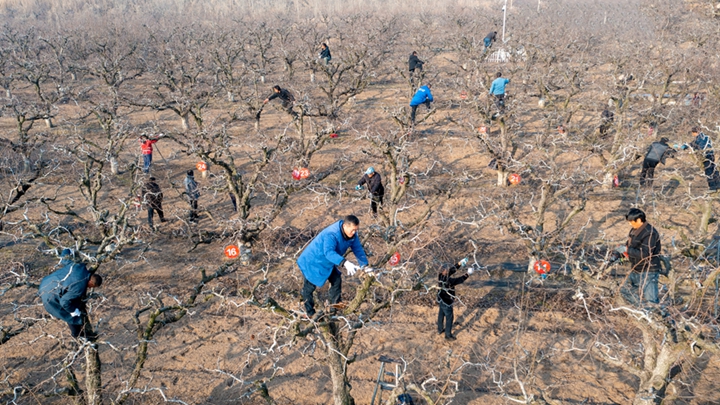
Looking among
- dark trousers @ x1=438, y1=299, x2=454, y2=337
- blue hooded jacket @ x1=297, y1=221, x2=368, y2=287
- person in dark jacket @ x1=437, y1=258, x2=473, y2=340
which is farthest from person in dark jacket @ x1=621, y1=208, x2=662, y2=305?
blue hooded jacket @ x1=297, y1=221, x2=368, y2=287

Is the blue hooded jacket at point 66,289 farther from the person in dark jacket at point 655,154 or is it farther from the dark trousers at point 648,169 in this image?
the dark trousers at point 648,169

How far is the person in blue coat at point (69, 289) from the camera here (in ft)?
17.7

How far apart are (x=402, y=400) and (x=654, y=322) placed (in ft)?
8.76

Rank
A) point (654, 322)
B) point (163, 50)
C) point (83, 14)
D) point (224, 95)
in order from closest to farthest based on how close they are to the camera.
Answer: point (654, 322) → point (224, 95) → point (163, 50) → point (83, 14)

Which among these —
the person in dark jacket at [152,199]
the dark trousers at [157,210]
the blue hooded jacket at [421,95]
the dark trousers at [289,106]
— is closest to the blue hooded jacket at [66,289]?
the person in dark jacket at [152,199]

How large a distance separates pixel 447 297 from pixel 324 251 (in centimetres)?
244

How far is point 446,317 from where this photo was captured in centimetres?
716

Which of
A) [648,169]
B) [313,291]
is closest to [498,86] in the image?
[648,169]

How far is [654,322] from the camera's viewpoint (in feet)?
15.2

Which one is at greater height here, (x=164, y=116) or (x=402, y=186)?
(x=402, y=186)

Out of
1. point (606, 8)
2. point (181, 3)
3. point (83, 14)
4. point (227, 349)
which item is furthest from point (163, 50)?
point (606, 8)

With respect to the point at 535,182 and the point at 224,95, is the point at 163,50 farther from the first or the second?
the point at 535,182

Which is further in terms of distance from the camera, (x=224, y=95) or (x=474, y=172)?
(x=224, y=95)

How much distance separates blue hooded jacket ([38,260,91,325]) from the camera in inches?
213
